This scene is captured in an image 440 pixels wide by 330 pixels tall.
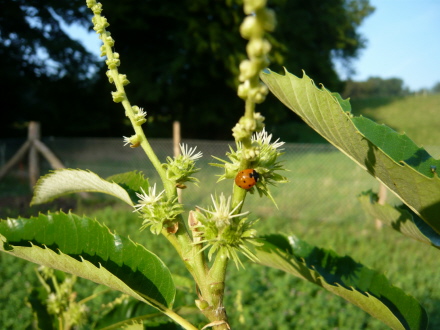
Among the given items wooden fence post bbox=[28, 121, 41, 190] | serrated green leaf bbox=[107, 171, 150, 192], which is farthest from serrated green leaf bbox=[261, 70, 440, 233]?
wooden fence post bbox=[28, 121, 41, 190]

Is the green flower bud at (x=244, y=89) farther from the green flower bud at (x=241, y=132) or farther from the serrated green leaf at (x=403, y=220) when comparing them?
the serrated green leaf at (x=403, y=220)

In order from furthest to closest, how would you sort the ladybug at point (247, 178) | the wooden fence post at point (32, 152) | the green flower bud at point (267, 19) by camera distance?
1. the wooden fence post at point (32, 152)
2. the ladybug at point (247, 178)
3. the green flower bud at point (267, 19)

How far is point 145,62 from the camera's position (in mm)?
17188

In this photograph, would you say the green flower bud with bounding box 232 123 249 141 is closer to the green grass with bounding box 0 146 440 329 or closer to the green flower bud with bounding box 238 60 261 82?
the green flower bud with bounding box 238 60 261 82

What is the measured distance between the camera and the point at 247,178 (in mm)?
541

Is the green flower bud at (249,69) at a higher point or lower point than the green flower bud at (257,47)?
lower

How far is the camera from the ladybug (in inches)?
21.1

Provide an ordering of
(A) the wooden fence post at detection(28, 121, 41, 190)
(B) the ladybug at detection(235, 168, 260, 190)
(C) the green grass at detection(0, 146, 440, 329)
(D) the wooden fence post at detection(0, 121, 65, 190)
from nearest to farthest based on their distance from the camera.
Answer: (B) the ladybug at detection(235, 168, 260, 190)
(C) the green grass at detection(0, 146, 440, 329)
(D) the wooden fence post at detection(0, 121, 65, 190)
(A) the wooden fence post at detection(28, 121, 41, 190)

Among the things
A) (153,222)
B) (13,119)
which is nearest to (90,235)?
(153,222)

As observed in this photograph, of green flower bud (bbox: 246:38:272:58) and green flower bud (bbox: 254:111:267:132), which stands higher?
green flower bud (bbox: 246:38:272:58)

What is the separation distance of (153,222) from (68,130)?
17.5 metres

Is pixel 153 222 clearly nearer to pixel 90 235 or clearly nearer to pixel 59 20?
pixel 90 235

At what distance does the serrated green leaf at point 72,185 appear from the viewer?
73 cm

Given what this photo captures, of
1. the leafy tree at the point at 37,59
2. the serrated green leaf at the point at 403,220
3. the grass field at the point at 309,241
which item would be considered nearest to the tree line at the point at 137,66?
the leafy tree at the point at 37,59
